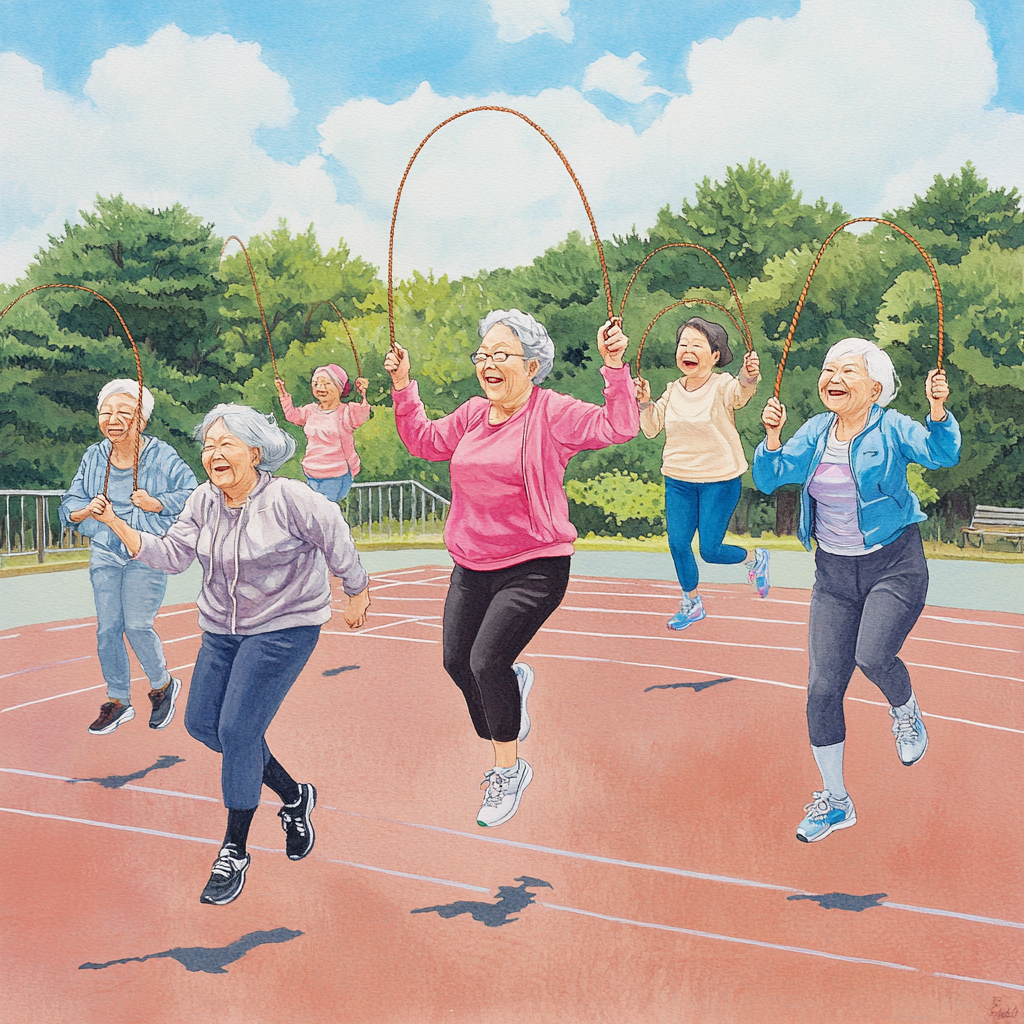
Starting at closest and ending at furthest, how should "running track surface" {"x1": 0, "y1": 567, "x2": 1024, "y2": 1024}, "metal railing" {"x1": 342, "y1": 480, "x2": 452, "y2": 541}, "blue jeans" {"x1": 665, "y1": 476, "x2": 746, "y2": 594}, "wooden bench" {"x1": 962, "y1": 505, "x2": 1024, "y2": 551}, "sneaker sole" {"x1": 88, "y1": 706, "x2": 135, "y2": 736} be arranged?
"running track surface" {"x1": 0, "y1": 567, "x2": 1024, "y2": 1024}
"sneaker sole" {"x1": 88, "y1": 706, "x2": 135, "y2": 736}
"blue jeans" {"x1": 665, "y1": 476, "x2": 746, "y2": 594}
"wooden bench" {"x1": 962, "y1": 505, "x2": 1024, "y2": 551}
"metal railing" {"x1": 342, "y1": 480, "x2": 452, "y2": 541}

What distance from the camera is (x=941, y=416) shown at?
175 inches

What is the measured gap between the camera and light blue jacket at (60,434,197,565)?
219 inches

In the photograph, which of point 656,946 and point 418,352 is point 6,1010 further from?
point 418,352

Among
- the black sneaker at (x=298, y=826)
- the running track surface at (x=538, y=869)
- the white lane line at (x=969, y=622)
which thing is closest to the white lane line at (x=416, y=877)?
the running track surface at (x=538, y=869)

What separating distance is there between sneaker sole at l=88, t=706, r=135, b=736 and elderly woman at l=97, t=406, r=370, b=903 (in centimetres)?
218

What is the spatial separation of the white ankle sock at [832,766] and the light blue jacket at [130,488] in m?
3.13

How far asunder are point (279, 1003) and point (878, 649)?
264cm

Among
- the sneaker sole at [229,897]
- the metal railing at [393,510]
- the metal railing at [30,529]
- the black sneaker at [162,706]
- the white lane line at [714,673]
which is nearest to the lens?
the sneaker sole at [229,897]

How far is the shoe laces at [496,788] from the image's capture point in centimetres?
468

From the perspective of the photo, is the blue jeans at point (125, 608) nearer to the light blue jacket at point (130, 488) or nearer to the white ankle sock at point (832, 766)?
the light blue jacket at point (130, 488)

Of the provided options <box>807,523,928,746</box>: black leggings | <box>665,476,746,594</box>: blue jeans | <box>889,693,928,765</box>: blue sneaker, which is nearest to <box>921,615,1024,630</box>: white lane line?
<box>665,476,746,594</box>: blue jeans

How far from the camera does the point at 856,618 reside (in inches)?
180

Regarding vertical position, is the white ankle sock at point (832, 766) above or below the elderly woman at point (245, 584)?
below

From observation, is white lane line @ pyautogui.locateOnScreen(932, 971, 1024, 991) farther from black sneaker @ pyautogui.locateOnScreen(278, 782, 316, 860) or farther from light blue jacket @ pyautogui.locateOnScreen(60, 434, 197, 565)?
light blue jacket @ pyautogui.locateOnScreen(60, 434, 197, 565)
